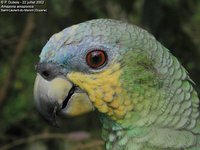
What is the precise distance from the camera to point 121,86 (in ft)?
4.06

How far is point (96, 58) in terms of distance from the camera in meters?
1.23

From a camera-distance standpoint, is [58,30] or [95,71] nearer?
[95,71]

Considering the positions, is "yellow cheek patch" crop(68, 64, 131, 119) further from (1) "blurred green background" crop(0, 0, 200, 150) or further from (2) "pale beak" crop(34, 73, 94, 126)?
(1) "blurred green background" crop(0, 0, 200, 150)

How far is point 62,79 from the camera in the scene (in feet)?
4.08

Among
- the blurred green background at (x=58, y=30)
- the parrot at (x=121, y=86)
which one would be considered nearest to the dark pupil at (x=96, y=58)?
the parrot at (x=121, y=86)

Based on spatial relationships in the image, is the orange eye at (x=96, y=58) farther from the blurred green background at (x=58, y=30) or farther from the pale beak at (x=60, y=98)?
the blurred green background at (x=58, y=30)

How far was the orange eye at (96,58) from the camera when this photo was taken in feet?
4.05

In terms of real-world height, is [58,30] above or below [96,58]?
above

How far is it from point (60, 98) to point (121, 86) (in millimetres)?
155

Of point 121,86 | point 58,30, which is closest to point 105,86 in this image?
point 121,86

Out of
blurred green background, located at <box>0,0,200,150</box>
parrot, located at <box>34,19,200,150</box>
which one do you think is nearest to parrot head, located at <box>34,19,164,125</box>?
parrot, located at <box>34,19,200,150</box>

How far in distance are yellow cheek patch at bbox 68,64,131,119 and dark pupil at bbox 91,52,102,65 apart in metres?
0.03

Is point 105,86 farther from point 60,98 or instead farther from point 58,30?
point 58,30

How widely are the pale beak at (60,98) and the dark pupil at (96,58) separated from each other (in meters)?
0.08
